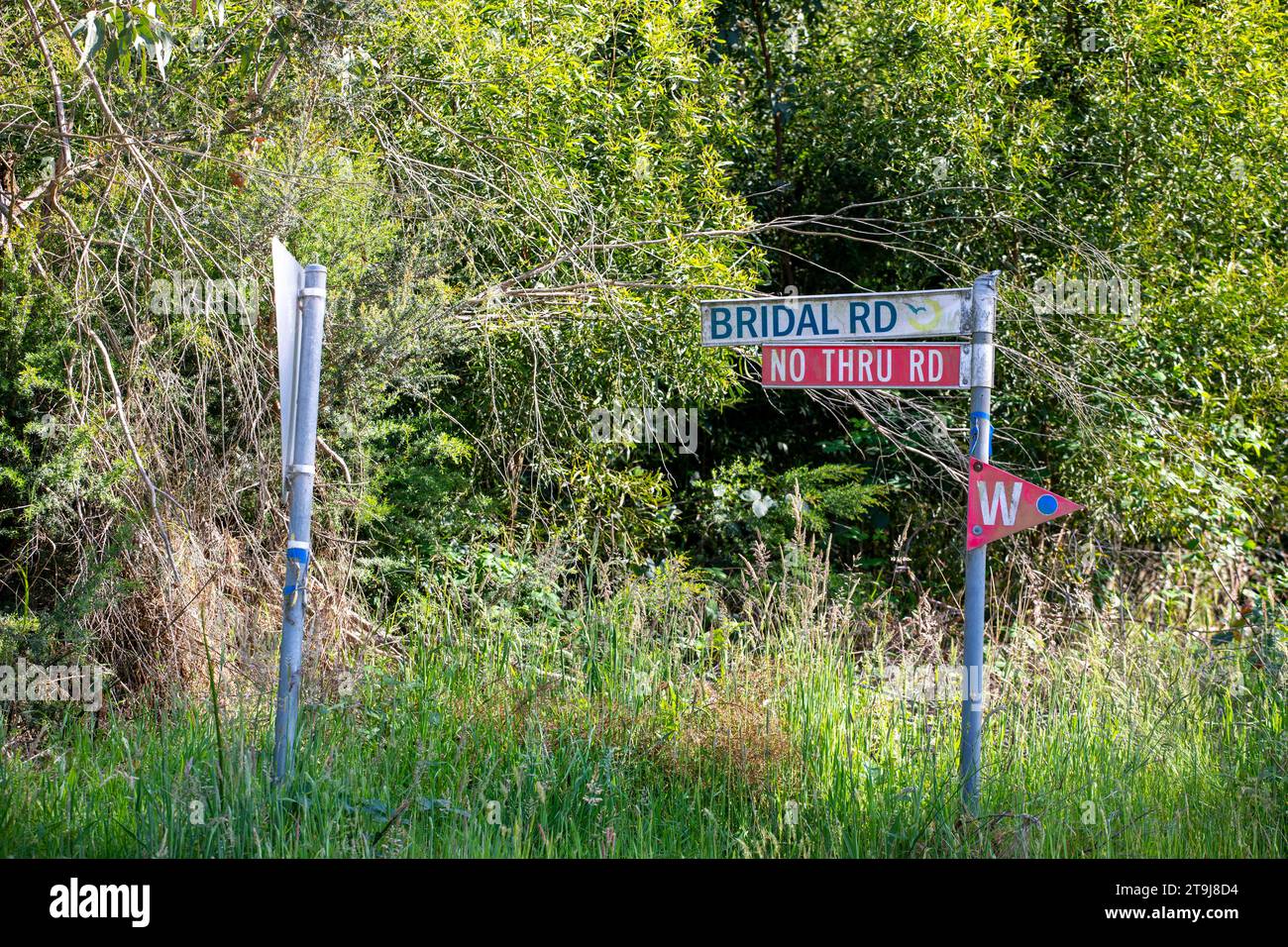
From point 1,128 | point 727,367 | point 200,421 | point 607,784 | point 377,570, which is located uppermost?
point 1,128

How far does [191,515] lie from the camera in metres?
5.73

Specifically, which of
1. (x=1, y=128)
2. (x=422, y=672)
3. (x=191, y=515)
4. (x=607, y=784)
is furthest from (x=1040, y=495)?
(x=1, y=128)

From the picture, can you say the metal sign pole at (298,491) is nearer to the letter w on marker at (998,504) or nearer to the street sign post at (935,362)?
the street sign post at (935,362)

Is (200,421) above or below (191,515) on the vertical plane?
above

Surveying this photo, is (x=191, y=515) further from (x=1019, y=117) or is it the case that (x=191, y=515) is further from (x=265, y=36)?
(x=1019, y=117)

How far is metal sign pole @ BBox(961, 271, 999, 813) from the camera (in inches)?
152

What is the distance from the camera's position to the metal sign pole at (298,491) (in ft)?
11.6

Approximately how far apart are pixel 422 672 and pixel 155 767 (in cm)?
140

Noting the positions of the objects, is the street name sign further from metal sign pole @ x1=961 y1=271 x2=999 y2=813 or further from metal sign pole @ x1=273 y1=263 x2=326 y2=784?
metal sign pole @ x1=273 y1=263 x2=326 y2=784

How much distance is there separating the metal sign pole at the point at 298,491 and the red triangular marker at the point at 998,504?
7.02 feet

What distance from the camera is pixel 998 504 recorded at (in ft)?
12.6

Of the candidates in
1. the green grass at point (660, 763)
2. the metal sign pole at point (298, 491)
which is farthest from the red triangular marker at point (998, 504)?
the metal sign pole at point (298, 491)

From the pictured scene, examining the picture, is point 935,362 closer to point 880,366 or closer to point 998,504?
point 880,366

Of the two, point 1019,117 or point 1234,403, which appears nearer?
point 1019,117
